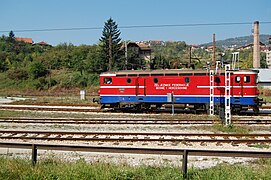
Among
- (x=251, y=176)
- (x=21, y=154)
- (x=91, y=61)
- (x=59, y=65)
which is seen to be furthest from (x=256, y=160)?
(x=59, y=65)

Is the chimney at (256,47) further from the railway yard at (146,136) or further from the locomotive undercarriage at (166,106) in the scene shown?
the railway yard at (146,136)

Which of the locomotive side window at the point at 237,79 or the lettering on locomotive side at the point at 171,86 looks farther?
the lettering on locomotive side at the point at 171,86

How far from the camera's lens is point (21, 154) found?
11188 mm

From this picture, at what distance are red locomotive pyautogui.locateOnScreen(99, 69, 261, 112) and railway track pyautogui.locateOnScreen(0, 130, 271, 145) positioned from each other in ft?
26.8

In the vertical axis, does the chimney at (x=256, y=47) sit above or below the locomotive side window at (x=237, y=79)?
above

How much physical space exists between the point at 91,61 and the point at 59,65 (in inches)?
534

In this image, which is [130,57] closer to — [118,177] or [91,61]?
[91,61]

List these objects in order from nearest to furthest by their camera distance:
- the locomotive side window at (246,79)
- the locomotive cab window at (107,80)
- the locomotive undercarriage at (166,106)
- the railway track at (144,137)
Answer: the railway track at (144,137)
the locomotive side window at (246,79)
the locomotive undercarriage at (166,106)
the locomotive cab window at (107,80)

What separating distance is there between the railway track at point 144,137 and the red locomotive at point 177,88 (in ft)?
26.8

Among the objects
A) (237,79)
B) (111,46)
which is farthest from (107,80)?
(111,46)

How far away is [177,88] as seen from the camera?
23.2 metres

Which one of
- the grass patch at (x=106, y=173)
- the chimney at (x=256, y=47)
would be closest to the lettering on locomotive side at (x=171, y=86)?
the grass patch at (x=106, y=173)

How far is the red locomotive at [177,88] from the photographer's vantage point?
21828 mm

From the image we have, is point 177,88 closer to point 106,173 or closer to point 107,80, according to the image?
point 107,80
